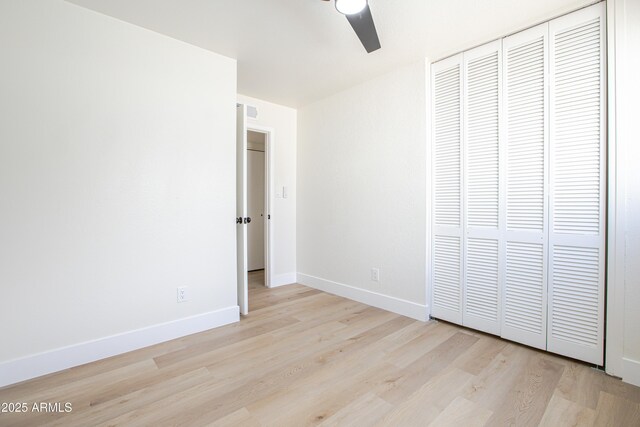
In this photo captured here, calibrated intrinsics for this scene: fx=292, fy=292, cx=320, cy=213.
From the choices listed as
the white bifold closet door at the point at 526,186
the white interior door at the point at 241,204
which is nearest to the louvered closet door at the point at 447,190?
the white bifold closet door at the point at 526,186

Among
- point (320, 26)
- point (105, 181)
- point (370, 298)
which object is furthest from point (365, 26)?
point (370, 298)

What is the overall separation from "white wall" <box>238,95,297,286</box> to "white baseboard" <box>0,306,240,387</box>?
1344 millimetres

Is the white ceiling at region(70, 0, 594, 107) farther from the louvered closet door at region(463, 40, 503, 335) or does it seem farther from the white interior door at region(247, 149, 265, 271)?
the white interior door at region(247, 149, 265, 271)

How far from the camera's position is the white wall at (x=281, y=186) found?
3926 millimetres

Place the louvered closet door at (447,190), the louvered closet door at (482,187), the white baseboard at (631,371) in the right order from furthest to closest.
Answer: the louvered closet door at (447,190)
the louvered closet door at (482,187)
the white baseboard at (631,371)

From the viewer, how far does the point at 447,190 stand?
2.66m

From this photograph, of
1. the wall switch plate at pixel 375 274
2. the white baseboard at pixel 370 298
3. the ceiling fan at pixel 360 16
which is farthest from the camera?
the wall switch plate at pixel 375 274

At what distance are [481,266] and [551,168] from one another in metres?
0.91

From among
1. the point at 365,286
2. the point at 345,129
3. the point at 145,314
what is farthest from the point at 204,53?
the point at 365,286

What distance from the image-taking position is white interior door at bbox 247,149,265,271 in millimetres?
4934

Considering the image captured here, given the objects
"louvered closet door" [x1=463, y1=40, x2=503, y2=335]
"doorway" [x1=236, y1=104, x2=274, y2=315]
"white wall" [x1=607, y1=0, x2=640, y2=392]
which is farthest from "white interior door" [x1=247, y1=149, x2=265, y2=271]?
"white wall" [x1=607, y1=0, x2=640, y2=392]

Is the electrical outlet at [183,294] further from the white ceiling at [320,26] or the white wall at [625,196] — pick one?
the white wall at [625,196]

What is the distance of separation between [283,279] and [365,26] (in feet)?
10.5

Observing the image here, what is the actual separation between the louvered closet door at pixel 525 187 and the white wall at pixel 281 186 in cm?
258
